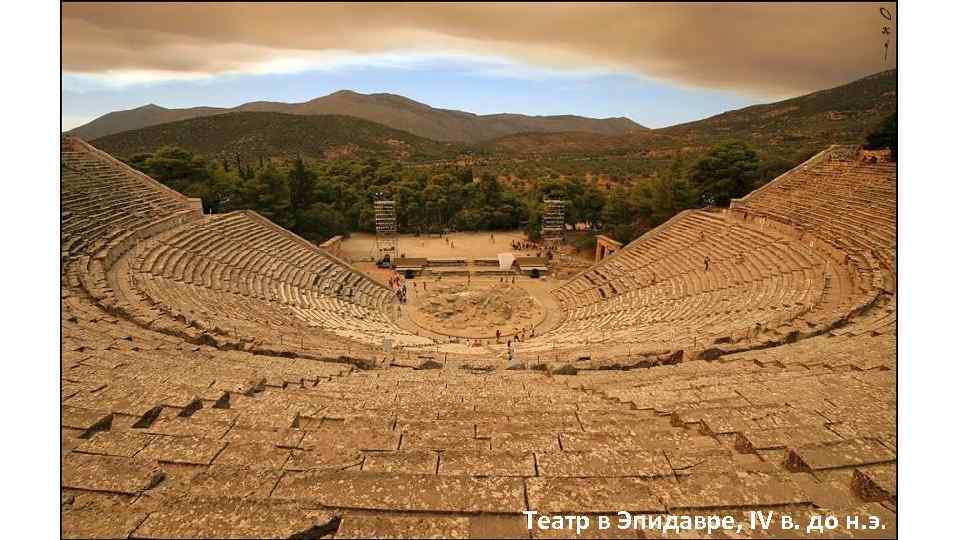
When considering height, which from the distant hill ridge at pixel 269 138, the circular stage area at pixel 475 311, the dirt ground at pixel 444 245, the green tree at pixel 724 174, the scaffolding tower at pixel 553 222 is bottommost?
the circular stage area at pixel 475 311

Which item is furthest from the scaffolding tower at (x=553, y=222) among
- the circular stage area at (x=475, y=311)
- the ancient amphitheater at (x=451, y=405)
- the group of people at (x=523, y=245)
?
the ancient amphitheater at (x=451, y=405)

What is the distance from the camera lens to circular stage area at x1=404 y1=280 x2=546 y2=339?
1827 centimetres

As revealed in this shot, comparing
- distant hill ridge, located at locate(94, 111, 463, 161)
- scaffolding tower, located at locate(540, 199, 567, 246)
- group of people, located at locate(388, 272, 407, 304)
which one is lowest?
group of people, located at locate(388, 272, 407, 304)

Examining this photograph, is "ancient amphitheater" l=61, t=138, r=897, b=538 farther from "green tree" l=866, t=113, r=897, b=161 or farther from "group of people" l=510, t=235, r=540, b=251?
"group of people" l=510, t=235, r=540, b=251

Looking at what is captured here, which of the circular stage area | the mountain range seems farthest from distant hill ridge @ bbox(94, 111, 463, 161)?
the circular stage area

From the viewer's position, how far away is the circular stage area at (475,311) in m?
18.3

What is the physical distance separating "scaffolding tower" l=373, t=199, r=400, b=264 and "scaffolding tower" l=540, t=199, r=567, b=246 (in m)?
10.3

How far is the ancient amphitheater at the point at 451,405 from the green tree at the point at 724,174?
9795 mm

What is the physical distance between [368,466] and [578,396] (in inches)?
148

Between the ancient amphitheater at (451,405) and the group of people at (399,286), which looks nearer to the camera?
the ancient amphitheater at (451,405)

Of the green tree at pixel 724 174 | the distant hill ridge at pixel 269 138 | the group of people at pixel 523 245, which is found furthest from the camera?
the distant hill ridge at pixel 269 138

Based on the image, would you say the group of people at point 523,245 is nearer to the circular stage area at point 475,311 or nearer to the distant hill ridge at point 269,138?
the circular stage area at point 475,311
